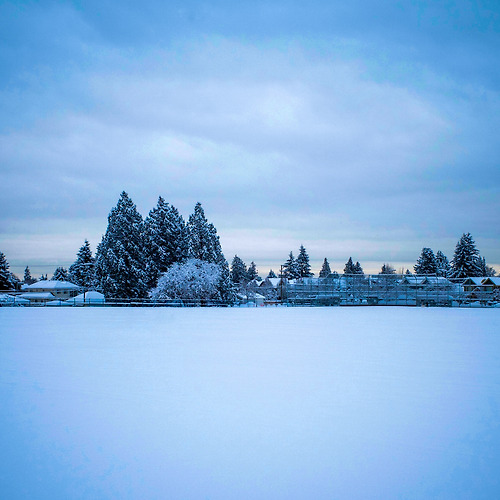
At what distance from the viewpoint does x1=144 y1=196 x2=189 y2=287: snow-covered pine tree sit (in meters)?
44.6

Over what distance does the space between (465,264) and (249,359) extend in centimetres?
5901

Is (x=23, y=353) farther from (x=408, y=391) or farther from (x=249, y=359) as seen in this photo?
(x=408, y=391)

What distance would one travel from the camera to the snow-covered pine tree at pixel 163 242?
44594 mm

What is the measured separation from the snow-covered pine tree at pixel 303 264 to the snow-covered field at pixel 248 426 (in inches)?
2605

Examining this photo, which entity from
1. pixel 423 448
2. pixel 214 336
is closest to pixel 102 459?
pixel 423 448

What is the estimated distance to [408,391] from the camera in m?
6.66

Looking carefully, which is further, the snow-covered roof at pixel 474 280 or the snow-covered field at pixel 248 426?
the snow-covered roof at pixel 474 280

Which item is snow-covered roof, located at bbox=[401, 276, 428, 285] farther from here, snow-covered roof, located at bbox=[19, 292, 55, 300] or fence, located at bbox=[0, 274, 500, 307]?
snow-covered roof, located at bbox=[19, 292, 55, 300]

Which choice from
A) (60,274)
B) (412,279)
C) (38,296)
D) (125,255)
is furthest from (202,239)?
(60,274)

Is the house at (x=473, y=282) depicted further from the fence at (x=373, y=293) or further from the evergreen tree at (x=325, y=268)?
the evergreen tree at (x=325, y=268)

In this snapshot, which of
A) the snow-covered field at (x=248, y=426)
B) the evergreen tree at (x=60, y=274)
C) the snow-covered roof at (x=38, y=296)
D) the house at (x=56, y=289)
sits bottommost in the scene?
the snow-covered field at (x=248, y=426)

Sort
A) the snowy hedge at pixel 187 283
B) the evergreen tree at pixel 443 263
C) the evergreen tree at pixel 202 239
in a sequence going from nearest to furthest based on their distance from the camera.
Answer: the snowy hedge at pixel 187 283 → the evergreen tree at pixel 202 239 → the evergreen tree at pixel 443 263

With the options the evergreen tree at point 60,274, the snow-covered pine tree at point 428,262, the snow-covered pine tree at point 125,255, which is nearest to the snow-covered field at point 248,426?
the snow-covered pine tree at point 125,255

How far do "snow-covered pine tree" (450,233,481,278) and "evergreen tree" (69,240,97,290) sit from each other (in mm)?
45763
